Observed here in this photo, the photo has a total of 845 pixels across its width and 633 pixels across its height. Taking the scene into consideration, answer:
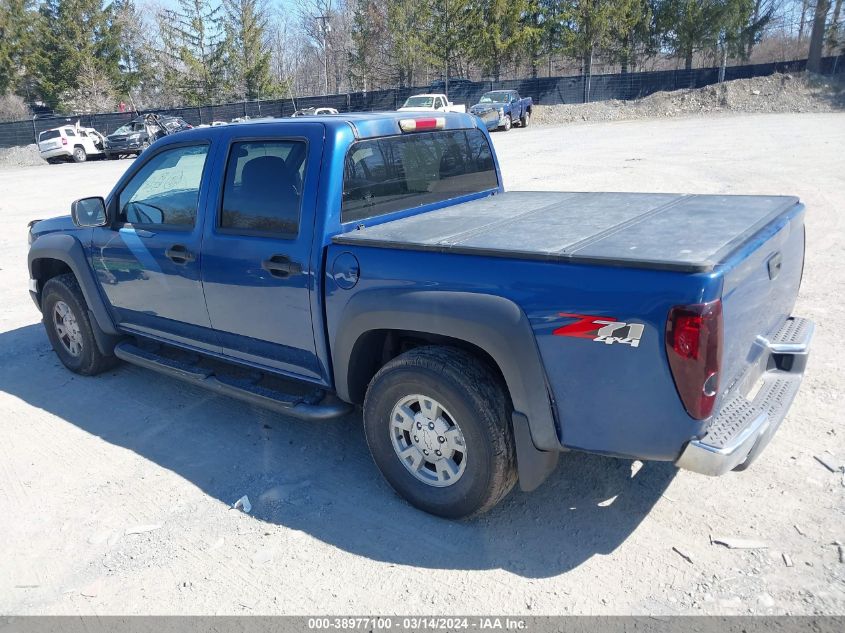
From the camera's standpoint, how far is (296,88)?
7212cm

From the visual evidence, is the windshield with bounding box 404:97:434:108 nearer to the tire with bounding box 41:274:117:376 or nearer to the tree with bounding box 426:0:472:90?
the tree with bounding box 426:0:472:90

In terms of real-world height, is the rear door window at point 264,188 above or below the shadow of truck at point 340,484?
above

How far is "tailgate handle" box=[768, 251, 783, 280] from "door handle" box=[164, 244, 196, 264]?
313cm

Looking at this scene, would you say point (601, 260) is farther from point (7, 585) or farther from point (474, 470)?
point (7, 585)

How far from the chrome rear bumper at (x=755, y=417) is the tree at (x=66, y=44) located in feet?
176

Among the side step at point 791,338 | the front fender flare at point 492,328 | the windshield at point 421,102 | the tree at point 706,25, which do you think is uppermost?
the tree at point 706,25

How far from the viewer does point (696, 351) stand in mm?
2438

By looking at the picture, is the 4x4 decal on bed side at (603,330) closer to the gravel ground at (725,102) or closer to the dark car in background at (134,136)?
the dark car in background at (134,136)


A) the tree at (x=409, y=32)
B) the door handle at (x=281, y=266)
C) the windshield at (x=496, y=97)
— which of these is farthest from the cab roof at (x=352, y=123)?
the tree at (x=409, y=32)

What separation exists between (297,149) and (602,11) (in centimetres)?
4661

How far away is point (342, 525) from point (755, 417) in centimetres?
199

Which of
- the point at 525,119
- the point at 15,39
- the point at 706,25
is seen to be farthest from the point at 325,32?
the point at 525,119

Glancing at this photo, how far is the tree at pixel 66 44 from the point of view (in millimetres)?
47375

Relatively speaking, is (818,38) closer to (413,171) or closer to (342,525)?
(413,171)
